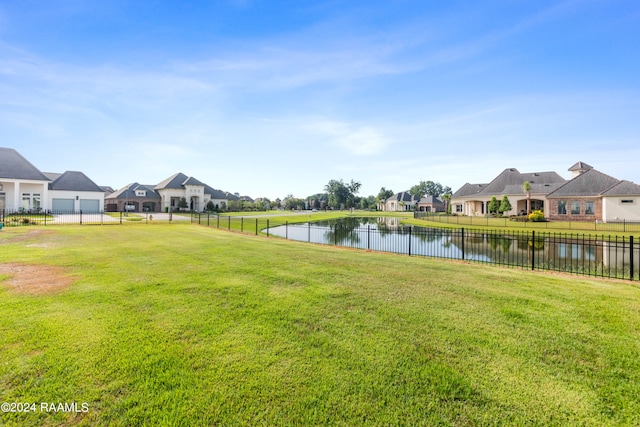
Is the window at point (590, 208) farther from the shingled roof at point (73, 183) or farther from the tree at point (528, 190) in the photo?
the shingled roof at point (73, 183)

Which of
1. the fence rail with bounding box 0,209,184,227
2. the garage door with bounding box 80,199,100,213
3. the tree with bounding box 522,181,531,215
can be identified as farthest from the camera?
the garage door with bounding box 80,199,100,213

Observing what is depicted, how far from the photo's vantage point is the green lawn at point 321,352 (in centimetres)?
260

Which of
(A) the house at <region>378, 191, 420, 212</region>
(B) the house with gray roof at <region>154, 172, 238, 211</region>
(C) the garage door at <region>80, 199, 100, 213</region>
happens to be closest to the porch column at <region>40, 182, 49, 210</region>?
(C) the garage door at <region>80, 199, 100, 213</region>

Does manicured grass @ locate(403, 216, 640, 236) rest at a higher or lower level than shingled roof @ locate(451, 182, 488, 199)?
lower

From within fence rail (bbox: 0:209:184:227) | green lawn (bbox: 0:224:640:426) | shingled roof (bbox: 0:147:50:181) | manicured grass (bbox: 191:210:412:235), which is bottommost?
green lawn (bbox: 0:224:640:426)

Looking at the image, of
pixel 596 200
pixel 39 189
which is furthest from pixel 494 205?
pixel 39 189

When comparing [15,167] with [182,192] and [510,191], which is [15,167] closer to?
[182,192]

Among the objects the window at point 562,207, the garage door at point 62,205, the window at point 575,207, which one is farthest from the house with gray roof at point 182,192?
the window at point 575,207

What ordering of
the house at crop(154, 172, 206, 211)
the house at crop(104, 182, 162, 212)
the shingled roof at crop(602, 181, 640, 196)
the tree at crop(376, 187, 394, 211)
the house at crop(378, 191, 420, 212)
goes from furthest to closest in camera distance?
the tree at crop(376, 187, 394, 211) < the house at crop(378, 191, 420, 212) < the house at crop(154, 172, 206, 211) < the house at crop(104, 182, 162, 212) < the shingled roof at crop(602, 181, 640, 196)

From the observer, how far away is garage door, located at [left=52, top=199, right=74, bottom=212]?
130 feet

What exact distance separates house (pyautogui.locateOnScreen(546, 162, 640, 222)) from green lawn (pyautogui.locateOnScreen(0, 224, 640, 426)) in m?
32.8

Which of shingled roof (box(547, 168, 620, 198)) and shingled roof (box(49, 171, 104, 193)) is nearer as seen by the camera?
shingled roof (box(547, 168, 620, 198))

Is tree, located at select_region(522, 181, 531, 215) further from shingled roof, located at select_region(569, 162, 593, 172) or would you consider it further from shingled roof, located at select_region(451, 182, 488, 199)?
shingled roof, located at select_region(569, 162, 593, 172)

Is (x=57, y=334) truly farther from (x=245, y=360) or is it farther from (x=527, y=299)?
(x=527, y=299)
